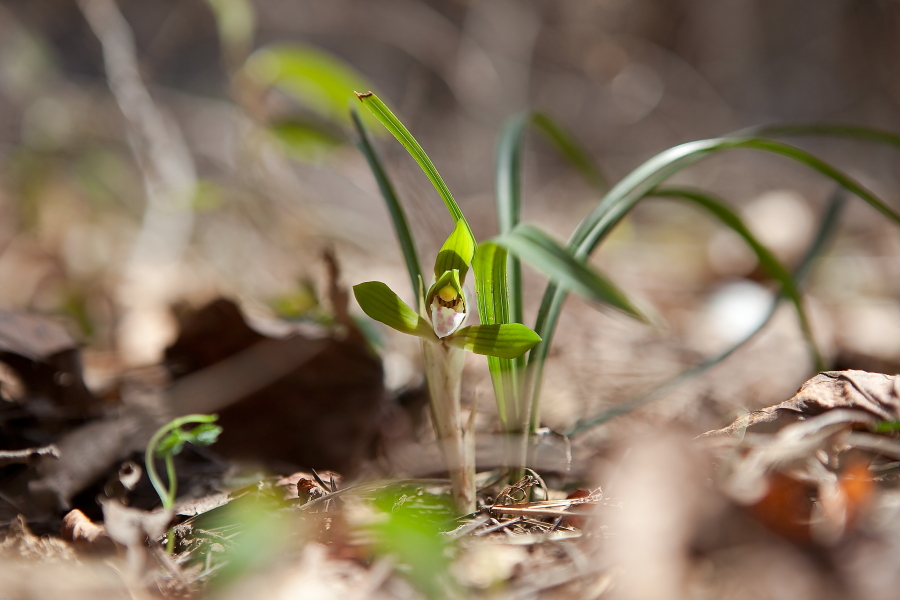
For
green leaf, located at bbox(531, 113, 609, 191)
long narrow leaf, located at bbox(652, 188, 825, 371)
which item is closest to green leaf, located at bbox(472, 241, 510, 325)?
long narrow leaf, located at bbox(652, 188, 825, 371)

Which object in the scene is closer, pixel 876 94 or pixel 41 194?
pixel 41 194

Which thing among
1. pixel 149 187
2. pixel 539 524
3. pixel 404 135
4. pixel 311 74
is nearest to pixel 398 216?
pixel 404 135

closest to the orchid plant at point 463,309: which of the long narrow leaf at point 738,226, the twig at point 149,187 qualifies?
the long narrow leaf at point 738,226

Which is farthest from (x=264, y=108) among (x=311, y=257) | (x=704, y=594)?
(x=704, y=594)

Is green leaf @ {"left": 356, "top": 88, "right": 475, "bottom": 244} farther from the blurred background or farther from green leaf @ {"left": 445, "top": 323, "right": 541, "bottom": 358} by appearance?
the blurred background

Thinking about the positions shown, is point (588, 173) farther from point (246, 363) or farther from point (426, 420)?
point (246, 363)

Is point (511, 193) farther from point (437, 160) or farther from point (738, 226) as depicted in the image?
point (437, 160)

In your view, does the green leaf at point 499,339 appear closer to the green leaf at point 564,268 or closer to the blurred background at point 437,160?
the green leaf at point 564,268
